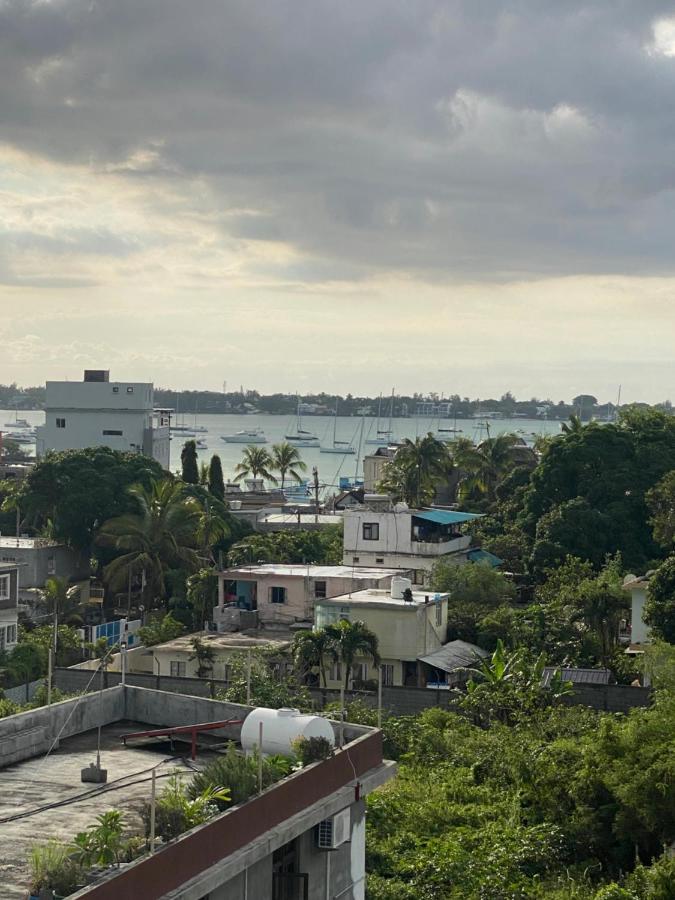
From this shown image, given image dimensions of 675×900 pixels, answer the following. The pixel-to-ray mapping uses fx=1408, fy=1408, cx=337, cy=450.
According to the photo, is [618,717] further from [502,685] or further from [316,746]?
[316,746]

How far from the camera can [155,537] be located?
61.8 metres


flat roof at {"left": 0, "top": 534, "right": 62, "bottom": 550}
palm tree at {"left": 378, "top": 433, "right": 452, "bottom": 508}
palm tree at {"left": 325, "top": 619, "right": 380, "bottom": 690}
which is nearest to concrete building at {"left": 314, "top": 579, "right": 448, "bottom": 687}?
palm tree at {"left": 325, "top": 619, "right": 380, "bottom": 690}

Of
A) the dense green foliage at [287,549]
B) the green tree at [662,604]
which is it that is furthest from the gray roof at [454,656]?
the dense green foliage at [287,549]

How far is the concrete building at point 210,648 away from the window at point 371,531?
12.7 metres

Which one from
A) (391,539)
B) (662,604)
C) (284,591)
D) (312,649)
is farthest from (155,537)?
(662,604)

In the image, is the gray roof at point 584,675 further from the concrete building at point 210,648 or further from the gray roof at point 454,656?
the concrete building at point 210,648

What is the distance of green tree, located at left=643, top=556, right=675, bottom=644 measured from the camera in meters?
42.9

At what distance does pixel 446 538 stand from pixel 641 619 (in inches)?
642

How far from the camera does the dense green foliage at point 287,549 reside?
62281mm

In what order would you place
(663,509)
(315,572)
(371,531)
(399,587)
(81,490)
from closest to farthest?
(399,587) < (315,572) < (663,509) < (371,531) < (81,490)

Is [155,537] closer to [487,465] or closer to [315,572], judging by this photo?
[315,572]

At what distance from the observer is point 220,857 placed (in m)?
14.7

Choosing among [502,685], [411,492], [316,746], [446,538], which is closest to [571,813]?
[502,685]

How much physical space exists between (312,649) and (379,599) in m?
5.30
